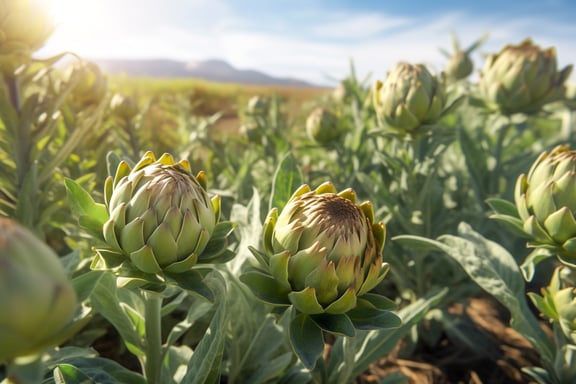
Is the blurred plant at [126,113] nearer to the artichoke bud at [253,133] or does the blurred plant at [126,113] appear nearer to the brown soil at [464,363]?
the artichoke bud at [253,133]

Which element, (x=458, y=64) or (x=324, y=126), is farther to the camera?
(x=458, y=64)

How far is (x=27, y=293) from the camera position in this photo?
458mm

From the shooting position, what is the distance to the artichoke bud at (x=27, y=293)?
0.45 meters

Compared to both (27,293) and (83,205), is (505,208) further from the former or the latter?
(27,293)

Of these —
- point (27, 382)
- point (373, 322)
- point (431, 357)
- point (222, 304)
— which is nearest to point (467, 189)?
point (431, 357)

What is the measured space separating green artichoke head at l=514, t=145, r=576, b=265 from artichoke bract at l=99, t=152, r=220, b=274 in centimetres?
77

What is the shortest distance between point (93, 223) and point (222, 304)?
29 centimetres

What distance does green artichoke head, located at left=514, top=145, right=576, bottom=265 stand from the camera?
1040 mm

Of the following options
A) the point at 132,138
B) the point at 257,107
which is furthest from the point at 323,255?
the point at 257,107

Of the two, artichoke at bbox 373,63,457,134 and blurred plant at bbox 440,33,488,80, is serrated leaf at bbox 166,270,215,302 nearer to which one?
artichoke at bbox 373,63,457,134

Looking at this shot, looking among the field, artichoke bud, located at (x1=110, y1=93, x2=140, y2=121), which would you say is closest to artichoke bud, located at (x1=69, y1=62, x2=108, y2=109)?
the field

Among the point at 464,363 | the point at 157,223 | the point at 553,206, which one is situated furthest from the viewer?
the point at 464,363

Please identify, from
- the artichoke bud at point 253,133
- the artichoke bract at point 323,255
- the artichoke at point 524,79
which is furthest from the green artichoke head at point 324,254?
the artichoke bud at point 253,133

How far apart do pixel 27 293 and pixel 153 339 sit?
2.10ft
